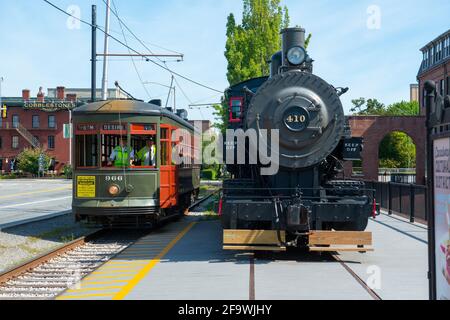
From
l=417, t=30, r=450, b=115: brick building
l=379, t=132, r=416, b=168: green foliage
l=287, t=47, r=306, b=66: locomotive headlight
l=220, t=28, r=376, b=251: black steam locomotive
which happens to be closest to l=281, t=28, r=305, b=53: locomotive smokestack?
l=220, t=28, r=376, b=251: black steam locomotive

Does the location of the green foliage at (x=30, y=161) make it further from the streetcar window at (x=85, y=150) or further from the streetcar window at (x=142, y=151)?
the streetcar window at (x=142, y=151)

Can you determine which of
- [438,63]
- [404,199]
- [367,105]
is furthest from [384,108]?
[404,199]

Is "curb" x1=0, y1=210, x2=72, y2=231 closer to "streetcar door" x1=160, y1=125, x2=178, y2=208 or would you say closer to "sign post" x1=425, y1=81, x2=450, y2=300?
"streetcar door" x1=160, y1=125, x2=178, y2=208

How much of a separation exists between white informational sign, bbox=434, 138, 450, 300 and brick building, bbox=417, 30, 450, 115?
44.3 meters

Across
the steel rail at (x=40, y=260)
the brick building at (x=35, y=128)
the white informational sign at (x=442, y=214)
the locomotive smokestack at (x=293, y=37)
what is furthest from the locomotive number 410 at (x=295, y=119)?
the brick building at (x=35, y=128)

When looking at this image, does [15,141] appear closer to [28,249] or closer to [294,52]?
[28,249]

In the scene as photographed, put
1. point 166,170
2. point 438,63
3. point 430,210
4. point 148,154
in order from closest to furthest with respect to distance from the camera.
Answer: point 430,210
point 148,154
point 166,170
point 438,63

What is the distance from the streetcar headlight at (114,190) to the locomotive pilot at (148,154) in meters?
0.88

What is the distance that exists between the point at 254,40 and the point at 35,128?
130ft

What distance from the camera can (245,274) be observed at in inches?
321

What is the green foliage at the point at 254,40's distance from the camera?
33938 mm
